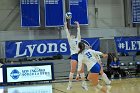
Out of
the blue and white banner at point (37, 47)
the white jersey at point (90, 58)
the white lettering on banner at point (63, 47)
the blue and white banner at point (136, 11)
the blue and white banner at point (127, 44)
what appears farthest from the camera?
the blue and white banner at point (136, 11)

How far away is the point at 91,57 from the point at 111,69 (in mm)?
11929

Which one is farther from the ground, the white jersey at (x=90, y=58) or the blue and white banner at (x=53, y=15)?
the blue and white banner at (x=53, y=15)

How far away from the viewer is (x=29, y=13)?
23.6 metres

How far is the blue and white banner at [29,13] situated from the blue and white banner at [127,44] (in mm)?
5958

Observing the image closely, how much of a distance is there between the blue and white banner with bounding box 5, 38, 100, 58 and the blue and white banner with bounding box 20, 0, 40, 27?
1394 millimetres

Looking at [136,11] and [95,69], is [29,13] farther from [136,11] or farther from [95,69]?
[95,69]

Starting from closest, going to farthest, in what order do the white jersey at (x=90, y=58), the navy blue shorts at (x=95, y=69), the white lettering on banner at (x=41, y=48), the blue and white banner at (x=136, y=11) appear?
the navy blue shorts at (x=95, y=69), the white jersey at (x=90, y=58), the white lettering on banner at (x=41, y=48), the blue and white banner at (x=136, y=11)

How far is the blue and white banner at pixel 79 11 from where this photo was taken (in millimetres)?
24547

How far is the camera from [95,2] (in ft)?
87.4

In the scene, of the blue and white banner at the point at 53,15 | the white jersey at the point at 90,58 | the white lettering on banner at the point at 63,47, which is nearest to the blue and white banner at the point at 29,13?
the blue and white banner at the point at 53,15

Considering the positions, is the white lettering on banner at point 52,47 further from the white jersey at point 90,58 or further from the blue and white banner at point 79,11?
the white jersey at point 90,58

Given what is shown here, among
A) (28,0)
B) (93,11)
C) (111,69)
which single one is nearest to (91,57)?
(111,69)

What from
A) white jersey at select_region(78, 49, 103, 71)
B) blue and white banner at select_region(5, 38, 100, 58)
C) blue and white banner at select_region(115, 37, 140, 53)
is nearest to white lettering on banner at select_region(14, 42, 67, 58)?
blue and white banner at select_region(5, 38, 100, 58)

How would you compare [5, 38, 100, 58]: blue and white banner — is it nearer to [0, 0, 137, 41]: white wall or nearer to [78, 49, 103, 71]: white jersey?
[0, 0, 137, 41]: white wall
